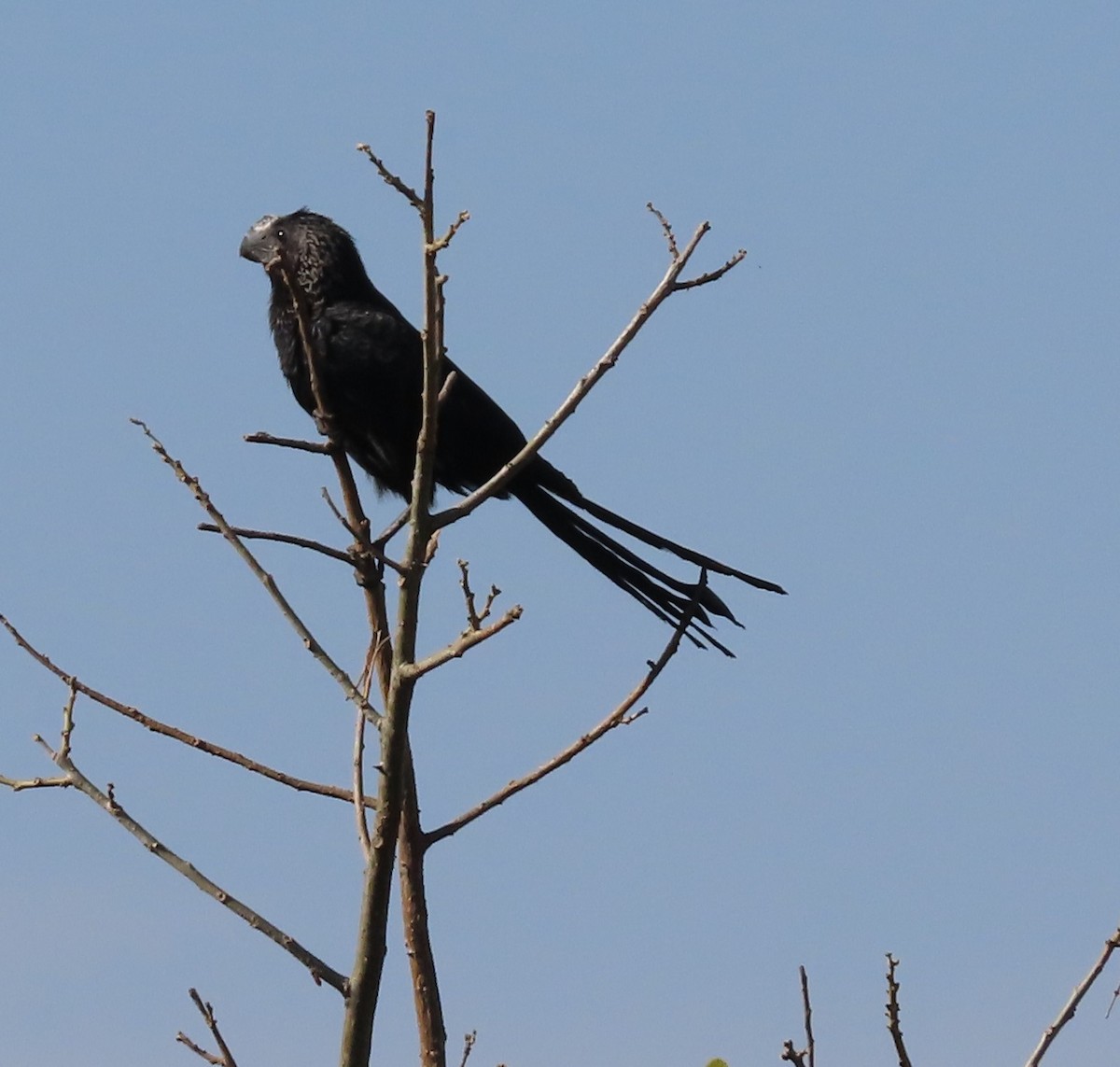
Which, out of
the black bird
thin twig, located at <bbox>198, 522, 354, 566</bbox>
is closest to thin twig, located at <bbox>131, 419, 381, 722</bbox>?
thin twig, located at <bbox>198, 522, 354, 566</bbox>

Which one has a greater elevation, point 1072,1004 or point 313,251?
point 313,251

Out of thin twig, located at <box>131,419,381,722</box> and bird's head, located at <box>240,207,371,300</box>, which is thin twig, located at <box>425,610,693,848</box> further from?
bird's head, located at <box>240,207,371,300</box>

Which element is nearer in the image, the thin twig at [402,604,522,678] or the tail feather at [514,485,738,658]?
the thin twig at [402,604,522,678]

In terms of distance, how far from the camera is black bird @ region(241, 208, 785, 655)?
15.6 ft

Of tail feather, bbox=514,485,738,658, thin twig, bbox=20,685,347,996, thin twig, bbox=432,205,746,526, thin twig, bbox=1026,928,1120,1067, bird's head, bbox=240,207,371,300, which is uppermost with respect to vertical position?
bird's head, bbox=240,207,371,300

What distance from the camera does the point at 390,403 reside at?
A: 4.87 metres

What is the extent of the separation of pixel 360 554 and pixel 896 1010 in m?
1.19

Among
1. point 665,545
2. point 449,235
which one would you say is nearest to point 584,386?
point 449,235

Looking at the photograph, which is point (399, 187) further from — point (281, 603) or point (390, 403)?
point (390, 403)

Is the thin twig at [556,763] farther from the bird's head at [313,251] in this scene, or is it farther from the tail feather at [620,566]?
the bird's head at [313,251]

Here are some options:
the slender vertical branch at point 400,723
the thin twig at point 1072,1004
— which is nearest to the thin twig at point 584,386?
the slender vertical branch at point 400,723

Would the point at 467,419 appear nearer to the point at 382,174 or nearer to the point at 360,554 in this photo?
the point at 360,554

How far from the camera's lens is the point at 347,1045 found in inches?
86.4

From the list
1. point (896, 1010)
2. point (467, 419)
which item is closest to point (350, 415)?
point (467, 419)
